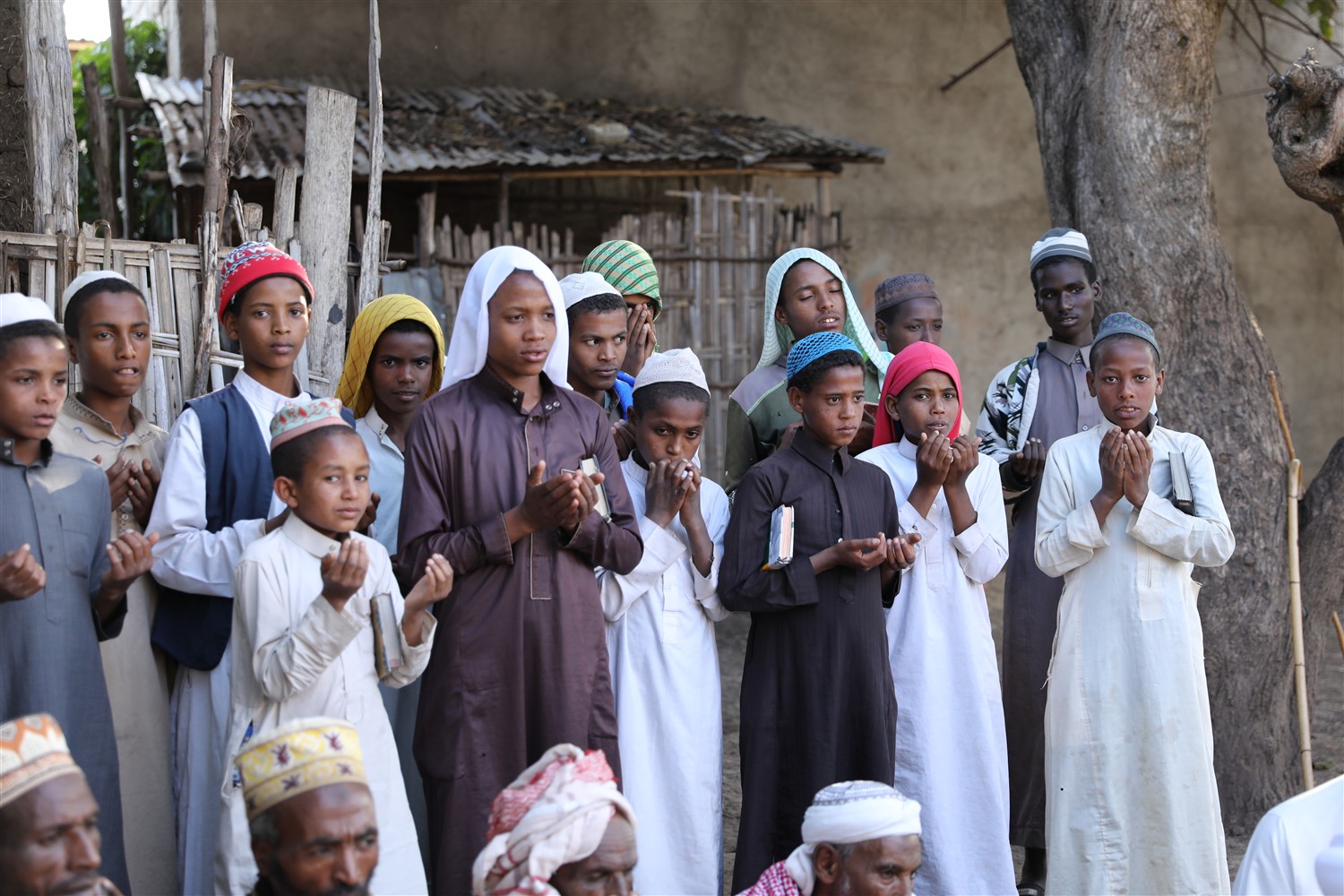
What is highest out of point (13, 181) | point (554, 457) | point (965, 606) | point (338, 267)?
point (13, 181)

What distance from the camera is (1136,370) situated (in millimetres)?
4566

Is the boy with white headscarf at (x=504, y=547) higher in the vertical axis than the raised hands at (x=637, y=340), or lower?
lower

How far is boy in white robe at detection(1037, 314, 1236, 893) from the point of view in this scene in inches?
176

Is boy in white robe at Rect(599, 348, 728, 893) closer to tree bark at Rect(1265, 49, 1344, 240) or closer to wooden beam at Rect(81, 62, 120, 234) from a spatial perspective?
tree bark at Rect(1265, 49, 1344, 240)

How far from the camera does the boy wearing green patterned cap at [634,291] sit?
5113 mm

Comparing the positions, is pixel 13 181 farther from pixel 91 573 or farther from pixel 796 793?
pixel 796 793

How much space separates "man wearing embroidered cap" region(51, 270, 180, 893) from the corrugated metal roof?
471 centimetres

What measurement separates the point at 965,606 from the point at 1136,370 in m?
0.93

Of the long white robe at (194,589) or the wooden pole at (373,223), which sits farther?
the wooden pole at (373,223)

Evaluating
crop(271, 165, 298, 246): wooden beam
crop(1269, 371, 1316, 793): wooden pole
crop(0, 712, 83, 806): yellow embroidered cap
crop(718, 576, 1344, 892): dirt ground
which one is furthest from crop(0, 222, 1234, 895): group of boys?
crop(271, 165, 298, 246): wooden beam

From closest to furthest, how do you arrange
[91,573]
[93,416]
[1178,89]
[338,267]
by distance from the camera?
[91,573]
[93,416]
[338,267]
[1178,89]

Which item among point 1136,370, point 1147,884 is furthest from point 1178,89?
point 1147,884

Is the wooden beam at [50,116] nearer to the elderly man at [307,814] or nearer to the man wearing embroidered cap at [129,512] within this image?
the man wearing embroidered cap at [129,512]

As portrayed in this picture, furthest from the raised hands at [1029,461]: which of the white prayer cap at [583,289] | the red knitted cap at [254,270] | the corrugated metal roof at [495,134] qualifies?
the corrugated metal roof at [495,134]
